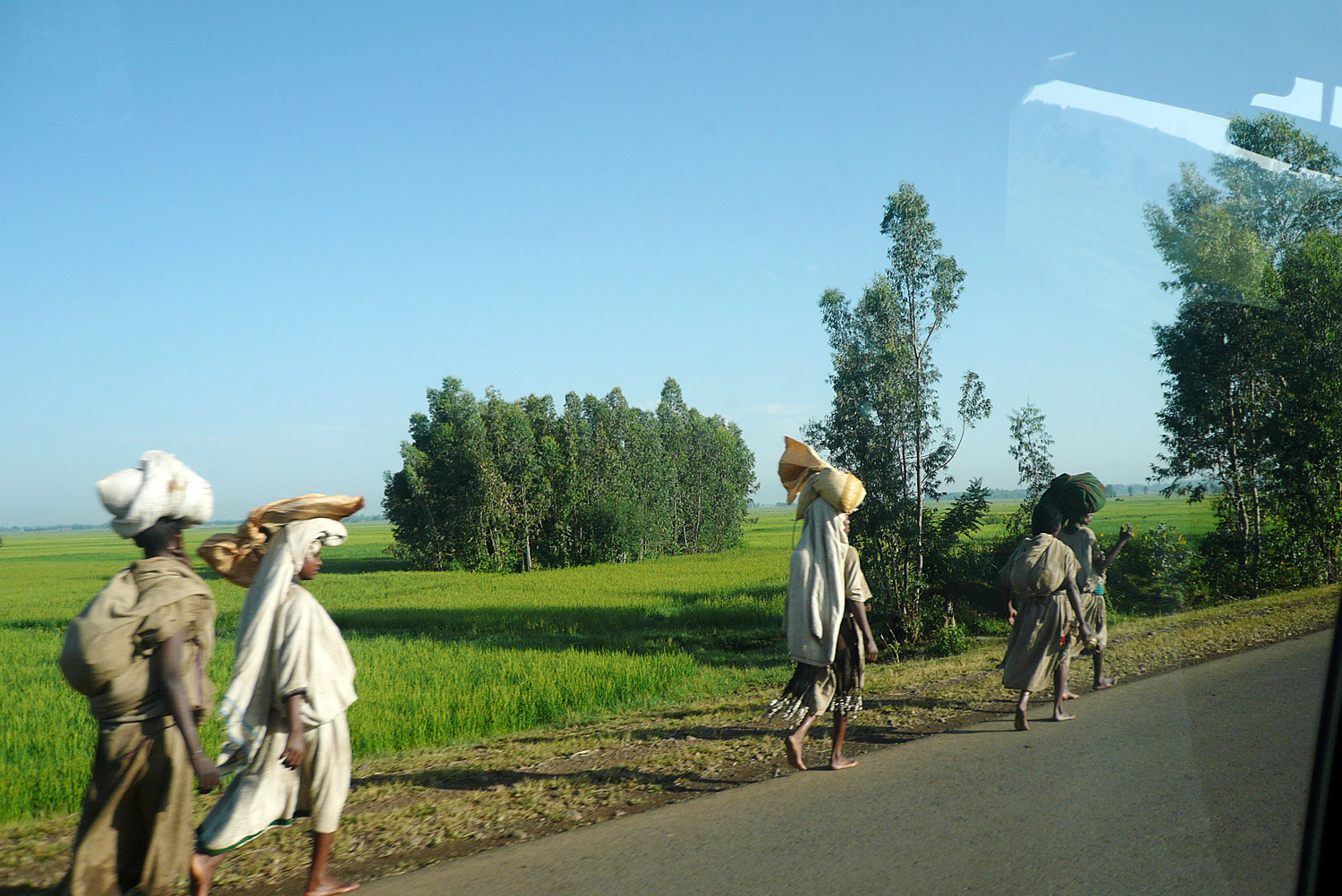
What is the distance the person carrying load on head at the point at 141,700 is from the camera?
3549 mm

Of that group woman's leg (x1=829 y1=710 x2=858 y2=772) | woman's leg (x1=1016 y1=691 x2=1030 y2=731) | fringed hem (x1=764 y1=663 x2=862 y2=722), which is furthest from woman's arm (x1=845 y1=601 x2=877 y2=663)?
woman's leg (x1=1016 y1=691 x2=1030 y2=731)

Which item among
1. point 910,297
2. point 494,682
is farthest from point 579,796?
point 910,297

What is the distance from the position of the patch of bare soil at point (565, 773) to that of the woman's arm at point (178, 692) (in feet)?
2.83

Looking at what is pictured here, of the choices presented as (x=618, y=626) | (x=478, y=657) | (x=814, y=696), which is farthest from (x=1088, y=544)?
(x=618, y=626)

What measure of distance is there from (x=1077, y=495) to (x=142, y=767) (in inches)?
323

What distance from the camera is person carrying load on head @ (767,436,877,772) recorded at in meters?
5.76

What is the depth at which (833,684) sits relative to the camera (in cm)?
589

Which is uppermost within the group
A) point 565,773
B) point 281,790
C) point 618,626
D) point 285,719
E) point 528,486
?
point 528,486

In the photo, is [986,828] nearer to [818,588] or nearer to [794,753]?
[794,753]

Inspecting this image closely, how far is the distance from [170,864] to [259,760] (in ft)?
1.71

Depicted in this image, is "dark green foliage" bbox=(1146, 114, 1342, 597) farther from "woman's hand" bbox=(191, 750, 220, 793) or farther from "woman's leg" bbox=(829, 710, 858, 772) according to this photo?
"woman's hand" bbox=(191, 750, 220, 793)

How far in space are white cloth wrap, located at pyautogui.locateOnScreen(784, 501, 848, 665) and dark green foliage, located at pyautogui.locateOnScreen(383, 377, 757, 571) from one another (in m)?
42.7

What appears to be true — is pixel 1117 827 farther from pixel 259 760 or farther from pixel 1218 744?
pixel 259 760

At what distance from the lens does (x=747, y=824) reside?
15.4ft
